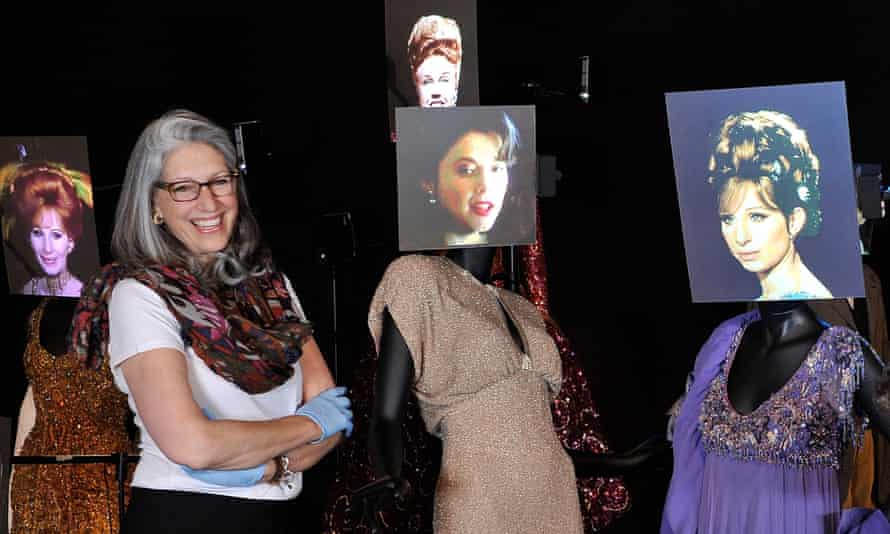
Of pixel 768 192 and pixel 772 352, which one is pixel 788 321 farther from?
pixel 768 192

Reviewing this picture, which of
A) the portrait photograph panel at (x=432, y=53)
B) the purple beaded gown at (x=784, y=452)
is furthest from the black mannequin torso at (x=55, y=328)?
the purple beaded gown at (x=784, y=452)

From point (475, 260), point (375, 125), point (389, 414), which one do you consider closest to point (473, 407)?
point (389, 414)

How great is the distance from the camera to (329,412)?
196cm

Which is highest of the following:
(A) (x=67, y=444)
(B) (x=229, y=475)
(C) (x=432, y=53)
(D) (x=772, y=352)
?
(C) (x=432, y=53)

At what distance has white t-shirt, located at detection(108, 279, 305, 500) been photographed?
5.77 ft

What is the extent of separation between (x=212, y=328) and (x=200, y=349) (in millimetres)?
40

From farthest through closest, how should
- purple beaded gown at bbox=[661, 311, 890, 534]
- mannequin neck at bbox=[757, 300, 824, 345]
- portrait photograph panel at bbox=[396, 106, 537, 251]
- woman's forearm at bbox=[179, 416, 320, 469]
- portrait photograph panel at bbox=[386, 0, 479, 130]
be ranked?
portrait photograph panel at bbox=[386, 0, 479, 130] < portrait photograph panel at bbox=[396, 106, 537, 251] < mannequin neck at bbox=[757, 300, 824, 345] < purple beaded gown at bbox=[661, 311, 890, 534] < woman's forearm at bbox=[179, 416, 320, 469]

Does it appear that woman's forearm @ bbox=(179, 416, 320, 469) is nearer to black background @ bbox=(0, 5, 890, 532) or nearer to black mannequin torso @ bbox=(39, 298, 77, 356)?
black mannequin torso @ bbox=(39, 298, 77, 356)

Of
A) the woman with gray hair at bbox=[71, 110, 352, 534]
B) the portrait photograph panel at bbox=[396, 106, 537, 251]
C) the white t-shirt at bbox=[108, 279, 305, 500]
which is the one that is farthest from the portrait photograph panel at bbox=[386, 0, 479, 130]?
the white t-shirt at bbox=[108, 279, 305, 500]

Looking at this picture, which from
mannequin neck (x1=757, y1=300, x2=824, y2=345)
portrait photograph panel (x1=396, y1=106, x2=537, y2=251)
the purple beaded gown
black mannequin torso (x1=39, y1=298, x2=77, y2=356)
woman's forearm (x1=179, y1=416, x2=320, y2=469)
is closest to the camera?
woman's forearm (x1=179, y1=416, x2=320, y2=469)

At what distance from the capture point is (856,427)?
82.4 inches

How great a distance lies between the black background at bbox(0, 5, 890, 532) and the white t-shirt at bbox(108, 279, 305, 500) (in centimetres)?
155

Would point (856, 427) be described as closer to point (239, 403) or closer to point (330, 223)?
point (239, 403)

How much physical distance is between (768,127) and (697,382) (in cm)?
55
